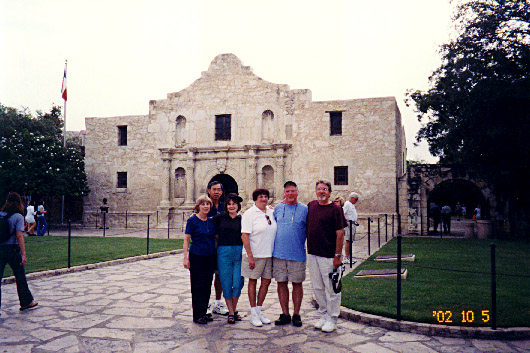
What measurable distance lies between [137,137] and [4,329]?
67.3ft

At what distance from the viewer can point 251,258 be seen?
18.8ft

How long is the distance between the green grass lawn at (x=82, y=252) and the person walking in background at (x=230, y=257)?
511cm

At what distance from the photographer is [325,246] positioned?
5656 millimetres

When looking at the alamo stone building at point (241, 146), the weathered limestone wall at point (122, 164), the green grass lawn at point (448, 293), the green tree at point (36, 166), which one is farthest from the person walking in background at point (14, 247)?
the weathered limestone wall at point (122, 164)

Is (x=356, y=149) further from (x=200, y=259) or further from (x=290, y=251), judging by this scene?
(x=200, y=259)

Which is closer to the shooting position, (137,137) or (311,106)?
(311,106)

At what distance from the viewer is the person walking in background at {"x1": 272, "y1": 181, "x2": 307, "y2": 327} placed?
575cm

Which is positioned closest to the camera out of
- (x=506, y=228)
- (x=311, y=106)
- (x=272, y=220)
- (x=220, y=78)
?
(x=272, y=220)

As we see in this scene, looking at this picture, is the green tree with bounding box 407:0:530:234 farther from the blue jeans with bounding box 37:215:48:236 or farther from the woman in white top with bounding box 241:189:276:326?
the blue jeans with bounding box 37:215:48:236

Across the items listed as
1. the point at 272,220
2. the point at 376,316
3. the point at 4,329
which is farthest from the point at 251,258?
the point at 4,329

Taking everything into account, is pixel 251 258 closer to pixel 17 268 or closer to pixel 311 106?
pixel 17 268

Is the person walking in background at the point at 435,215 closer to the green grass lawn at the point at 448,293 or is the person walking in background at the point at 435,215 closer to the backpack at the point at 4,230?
the green grass lawn at the point at 448,293

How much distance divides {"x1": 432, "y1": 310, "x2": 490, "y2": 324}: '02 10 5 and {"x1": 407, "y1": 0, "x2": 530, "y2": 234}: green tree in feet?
36.1

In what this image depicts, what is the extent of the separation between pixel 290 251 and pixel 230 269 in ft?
2.94
